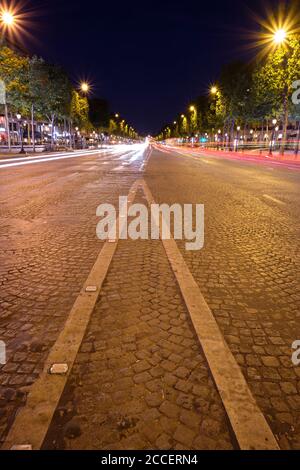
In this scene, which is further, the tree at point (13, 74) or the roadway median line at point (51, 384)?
the tree at point (13, 74)

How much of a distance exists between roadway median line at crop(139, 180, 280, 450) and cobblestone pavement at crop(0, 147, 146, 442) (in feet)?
4.19

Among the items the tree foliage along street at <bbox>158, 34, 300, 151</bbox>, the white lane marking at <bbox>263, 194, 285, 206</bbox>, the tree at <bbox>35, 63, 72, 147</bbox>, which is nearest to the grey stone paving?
the white lane marking at <bbox>263, 194, 285, 206</bbox>

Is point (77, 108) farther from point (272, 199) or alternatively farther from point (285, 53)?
point (272, 199)

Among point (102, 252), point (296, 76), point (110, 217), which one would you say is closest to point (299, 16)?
point (296, 76)

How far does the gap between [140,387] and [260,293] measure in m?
2.07

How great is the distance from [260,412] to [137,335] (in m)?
1.21

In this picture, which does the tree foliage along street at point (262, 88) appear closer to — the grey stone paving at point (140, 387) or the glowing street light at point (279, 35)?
the glowing street light at point (279, 35)

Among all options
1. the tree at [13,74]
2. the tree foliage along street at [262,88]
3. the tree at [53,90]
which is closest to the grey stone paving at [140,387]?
the tree at [13,74]

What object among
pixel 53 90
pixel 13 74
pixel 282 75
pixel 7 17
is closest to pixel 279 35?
pixel 282 75

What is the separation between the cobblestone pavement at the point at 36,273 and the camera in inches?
109

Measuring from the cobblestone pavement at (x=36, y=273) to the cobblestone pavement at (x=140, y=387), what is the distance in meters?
0.36

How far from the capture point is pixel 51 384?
2.54 meters

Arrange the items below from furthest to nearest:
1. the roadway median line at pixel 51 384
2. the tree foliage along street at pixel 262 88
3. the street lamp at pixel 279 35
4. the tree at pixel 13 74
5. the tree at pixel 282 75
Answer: the tree foliage along street at pixel 262 88 → the tree at pixel 282 75 → the street lamp at pixel 279 35 → the tree at pixel 13 74 → the roadway median line at pixel 51 384

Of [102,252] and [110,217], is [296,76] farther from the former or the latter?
[102,252]
